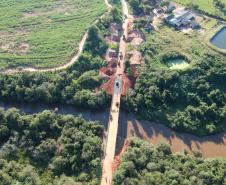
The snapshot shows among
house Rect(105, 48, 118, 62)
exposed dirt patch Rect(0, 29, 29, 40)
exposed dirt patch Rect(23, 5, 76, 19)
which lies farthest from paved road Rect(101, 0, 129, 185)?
exposed dirt patch Rect(0, 29, 29, 40)

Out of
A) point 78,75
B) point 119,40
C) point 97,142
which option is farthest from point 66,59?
point 97,142

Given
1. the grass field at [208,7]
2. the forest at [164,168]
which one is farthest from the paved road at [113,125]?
the grass field at [208,7]

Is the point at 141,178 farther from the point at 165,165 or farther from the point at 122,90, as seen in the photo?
the point at 122,90

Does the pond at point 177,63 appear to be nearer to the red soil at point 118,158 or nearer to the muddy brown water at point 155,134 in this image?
the muddy brown water at point 155,134

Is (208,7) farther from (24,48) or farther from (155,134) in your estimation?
(24,48)

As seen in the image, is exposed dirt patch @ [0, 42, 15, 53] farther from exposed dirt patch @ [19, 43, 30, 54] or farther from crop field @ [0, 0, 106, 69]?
exposed dirt patch @ [19, 43, 30, 54]

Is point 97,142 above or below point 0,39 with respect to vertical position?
below

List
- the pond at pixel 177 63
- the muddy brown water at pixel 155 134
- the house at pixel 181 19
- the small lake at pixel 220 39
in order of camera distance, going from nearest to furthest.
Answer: the muddy brown water at pixel 155 134, the pond at pixel 177 63, the small lake at pixel 220 39, the house at pixel 181 19
